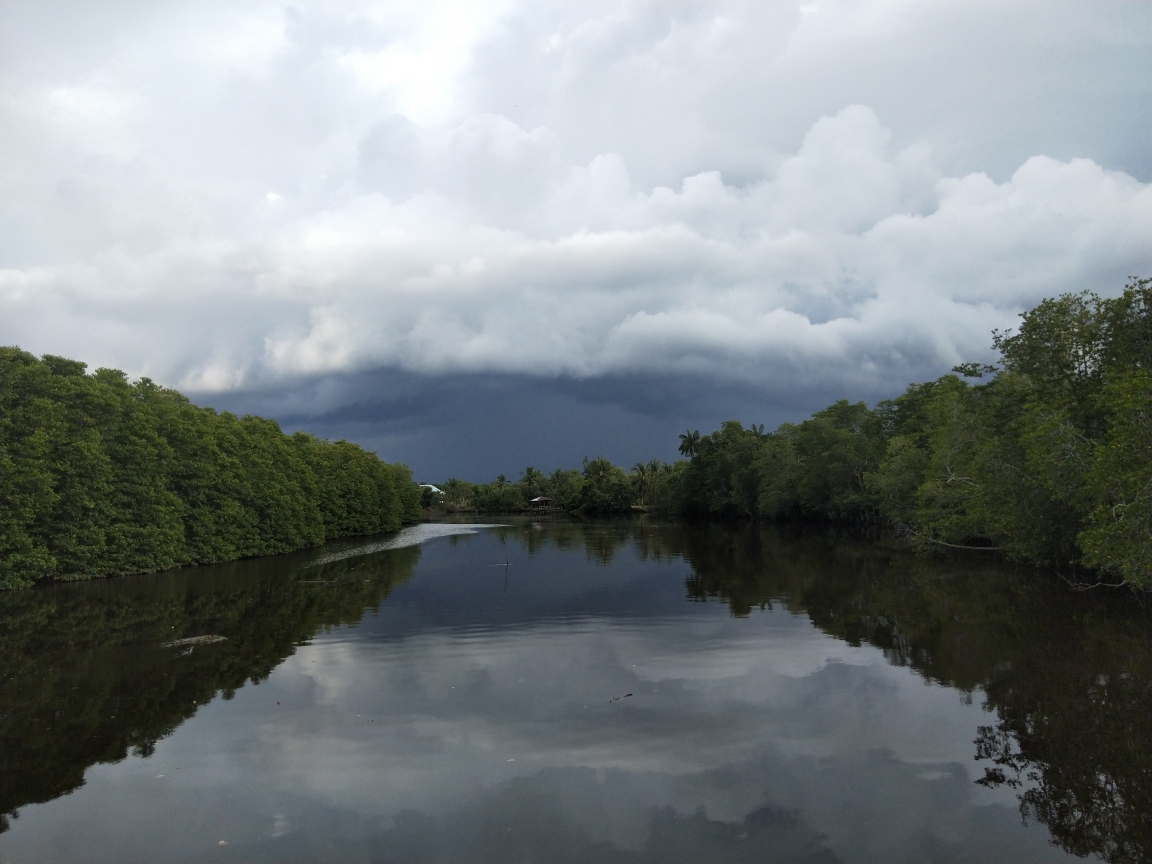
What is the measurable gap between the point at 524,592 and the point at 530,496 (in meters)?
152

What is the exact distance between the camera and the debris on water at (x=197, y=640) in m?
23.1

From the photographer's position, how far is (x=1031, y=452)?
102 feet

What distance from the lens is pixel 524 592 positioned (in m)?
35.4

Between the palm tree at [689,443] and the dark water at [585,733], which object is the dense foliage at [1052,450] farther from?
the palm tree at [689,443]

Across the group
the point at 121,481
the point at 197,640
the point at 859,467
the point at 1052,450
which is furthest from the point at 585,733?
the point at 859,467

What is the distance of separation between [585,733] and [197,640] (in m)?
15.5

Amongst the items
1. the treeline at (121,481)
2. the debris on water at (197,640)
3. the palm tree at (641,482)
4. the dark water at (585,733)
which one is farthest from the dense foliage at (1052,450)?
the palm tree at (641,482)

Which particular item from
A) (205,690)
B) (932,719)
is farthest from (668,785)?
(205,690)

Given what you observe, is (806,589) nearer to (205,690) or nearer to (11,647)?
(205,690)

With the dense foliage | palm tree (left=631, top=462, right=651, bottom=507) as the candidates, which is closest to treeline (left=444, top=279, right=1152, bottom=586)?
the dense foliage

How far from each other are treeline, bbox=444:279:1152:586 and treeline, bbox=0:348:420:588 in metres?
44.7

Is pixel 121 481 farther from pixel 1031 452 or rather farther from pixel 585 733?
pixel 1031 452

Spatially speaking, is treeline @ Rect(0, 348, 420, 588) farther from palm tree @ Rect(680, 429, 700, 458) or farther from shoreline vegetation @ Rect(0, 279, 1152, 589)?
palm tree @ Rect(680, 429, 700, 458)

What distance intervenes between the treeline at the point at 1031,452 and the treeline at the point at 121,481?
1761 inches
